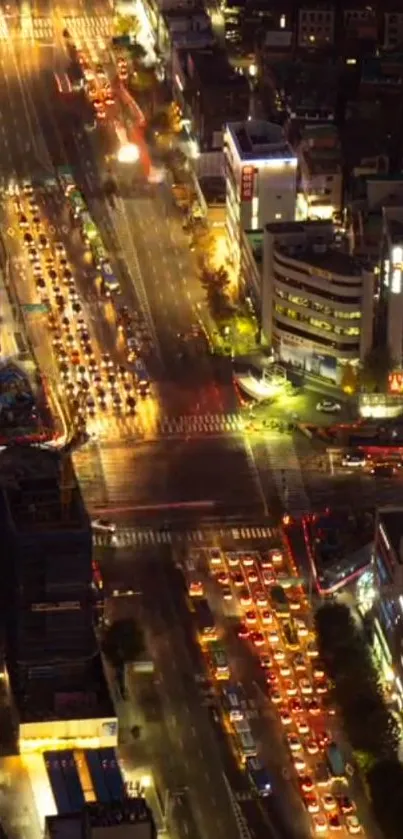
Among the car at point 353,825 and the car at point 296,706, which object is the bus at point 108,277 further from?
the car at point 353,825

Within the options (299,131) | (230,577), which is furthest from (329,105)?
(230,577)

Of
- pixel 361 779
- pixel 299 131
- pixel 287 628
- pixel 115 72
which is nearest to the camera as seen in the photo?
pixel 361 779

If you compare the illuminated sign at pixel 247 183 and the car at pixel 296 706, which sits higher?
the illuminated sign at pixel 247 183

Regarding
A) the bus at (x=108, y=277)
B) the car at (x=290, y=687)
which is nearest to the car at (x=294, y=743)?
the car at (x=290, y=687)

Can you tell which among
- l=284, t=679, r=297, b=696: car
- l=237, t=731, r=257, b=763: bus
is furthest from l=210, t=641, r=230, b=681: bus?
l=237, t=731, r=257, b=763: bus

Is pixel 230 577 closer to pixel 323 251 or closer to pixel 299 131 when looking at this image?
pixel 323 251

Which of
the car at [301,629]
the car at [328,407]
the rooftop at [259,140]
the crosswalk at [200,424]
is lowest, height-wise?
the car at [301,629]

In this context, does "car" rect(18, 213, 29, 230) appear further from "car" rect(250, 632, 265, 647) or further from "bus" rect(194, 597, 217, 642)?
"car" rect(250, 632, 265, 647)
